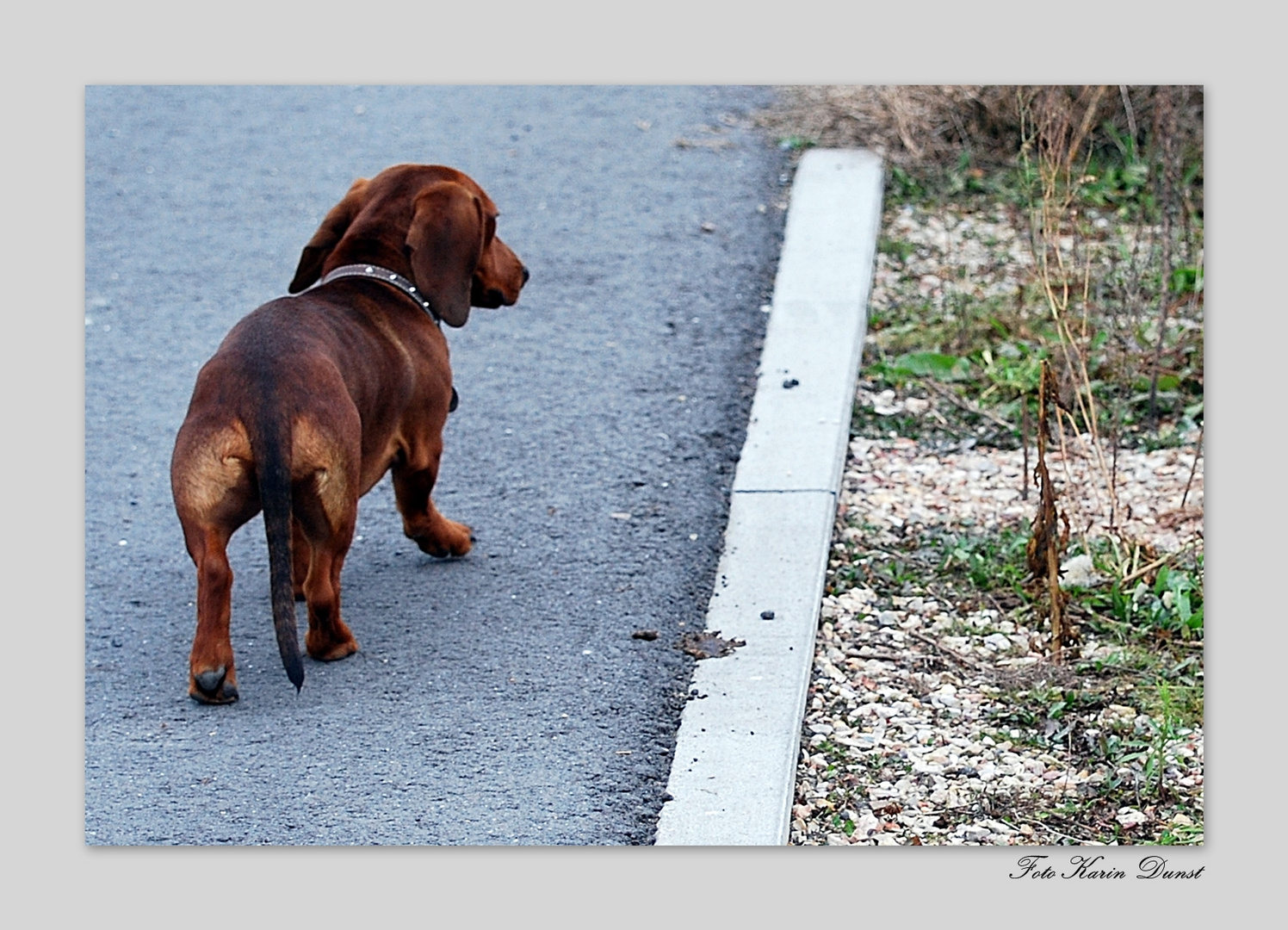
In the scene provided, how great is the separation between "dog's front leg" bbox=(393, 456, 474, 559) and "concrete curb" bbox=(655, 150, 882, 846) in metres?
0.72

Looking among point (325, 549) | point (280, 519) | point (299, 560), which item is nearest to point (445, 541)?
point (299, 560)

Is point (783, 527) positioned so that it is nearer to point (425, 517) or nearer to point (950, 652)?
point (950, 652)

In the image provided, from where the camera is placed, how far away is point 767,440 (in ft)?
16.3

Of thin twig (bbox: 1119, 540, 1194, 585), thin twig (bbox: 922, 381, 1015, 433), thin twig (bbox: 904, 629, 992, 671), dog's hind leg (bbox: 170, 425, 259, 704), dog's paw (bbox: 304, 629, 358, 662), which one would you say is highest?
dog's hind leg (bbox: 170, 425, 259, 704)

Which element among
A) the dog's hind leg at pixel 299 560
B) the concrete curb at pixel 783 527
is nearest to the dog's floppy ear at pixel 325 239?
the dog's hind leg at pixel 299 560

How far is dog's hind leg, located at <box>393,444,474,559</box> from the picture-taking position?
4238mm

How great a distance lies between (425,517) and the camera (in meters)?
4.38

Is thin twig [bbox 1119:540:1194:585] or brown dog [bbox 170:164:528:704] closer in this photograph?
brown dog [bbox 170:164:528:704]

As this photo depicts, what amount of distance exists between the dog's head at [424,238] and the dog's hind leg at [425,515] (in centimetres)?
39

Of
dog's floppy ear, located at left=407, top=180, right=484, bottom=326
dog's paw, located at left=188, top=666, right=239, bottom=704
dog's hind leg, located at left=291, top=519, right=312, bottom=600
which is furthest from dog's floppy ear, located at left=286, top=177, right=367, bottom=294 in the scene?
dog's paw, located at left=188, top=666, right=239, bottom=704

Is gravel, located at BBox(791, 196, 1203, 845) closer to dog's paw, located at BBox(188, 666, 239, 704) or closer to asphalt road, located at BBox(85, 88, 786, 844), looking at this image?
asphalt road, located at BBox(85, 88, 786, 844)

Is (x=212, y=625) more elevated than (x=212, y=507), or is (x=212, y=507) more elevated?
(x=212, y=507)

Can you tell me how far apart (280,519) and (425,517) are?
0.89 m

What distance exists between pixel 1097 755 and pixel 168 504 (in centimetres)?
261
